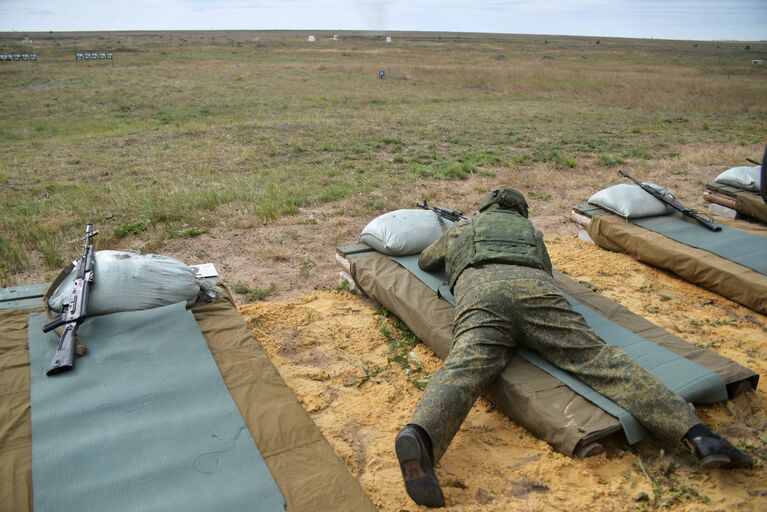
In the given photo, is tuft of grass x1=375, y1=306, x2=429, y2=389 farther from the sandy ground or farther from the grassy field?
the grassy field

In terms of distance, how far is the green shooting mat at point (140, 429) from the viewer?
2.55 meters

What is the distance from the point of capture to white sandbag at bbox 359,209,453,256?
522 centimetres

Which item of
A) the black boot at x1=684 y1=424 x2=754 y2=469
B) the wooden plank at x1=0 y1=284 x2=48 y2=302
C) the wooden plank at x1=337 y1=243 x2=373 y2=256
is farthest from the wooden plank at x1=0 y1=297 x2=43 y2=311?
the black boot at x1=684 y1=424 x2=754 y2=469

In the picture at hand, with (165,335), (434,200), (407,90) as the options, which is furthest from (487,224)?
(407,90)

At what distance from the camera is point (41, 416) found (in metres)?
3.01

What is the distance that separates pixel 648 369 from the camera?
3631 mm

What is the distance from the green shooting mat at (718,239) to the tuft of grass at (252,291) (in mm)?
4052

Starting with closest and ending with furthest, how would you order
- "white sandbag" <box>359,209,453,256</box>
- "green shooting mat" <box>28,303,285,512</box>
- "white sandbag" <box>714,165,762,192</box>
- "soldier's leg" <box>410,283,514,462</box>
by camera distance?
"green shooting mat" <box>28,303,285,512</box> < "soldier's leg" <box>410,283,514,462</box> < "white sandbag" <box>359,209,453,256</box> < "white sandbag" <box>714,165,762,192</box>

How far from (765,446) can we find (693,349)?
2.63 ft

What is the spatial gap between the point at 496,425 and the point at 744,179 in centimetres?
608

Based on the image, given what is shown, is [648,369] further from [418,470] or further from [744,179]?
[744,179]

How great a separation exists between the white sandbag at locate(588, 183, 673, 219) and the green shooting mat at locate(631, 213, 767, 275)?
3.1 inches

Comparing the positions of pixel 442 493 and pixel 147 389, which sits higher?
pixel 147 389

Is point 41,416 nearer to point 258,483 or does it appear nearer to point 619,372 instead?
point 258,483
